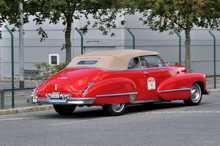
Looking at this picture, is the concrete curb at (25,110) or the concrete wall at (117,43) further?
the concrete wall at (117,43)

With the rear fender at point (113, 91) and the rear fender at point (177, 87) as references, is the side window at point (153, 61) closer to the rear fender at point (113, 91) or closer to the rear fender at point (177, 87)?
the rear fender at point (177, 87)

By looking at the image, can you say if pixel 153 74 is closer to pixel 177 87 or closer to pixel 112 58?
pixel 177 87

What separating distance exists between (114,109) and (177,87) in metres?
2.31

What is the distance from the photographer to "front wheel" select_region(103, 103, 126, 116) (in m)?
11.4

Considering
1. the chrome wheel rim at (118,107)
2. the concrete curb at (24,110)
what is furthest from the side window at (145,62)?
the concrete curb at (24,110)

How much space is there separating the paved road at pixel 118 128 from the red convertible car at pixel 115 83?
0.41 meters

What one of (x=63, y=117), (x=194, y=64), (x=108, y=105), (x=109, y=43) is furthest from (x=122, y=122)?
(x=194, y=64)

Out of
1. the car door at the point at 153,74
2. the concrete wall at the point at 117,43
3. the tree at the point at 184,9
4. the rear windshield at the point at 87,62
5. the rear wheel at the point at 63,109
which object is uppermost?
the tree at the point at 184,9

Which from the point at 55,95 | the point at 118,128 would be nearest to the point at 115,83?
the point at 55,95

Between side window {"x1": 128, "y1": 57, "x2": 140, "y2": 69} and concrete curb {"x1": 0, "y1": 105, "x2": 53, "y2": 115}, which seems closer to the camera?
side window {"x1": 128, "y1": 57, "x2": 140, "y2": 69}

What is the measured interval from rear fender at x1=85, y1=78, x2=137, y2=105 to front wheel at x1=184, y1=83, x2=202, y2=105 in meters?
2.39

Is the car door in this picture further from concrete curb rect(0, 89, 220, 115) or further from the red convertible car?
concrete curb rect(0, 89, 220, 115)

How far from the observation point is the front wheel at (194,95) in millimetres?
13602

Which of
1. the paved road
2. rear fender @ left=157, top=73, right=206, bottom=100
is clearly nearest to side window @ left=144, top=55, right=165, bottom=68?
rear fender @ left=157, top=73, right=206, bottom=100
